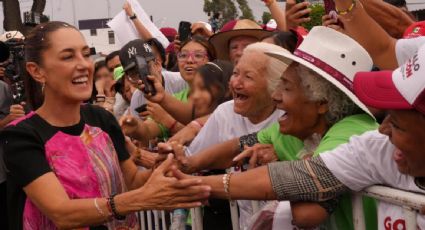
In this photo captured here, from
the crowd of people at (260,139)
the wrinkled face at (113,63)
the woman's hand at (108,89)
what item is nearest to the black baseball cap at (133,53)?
the crowd of people at (260,139)

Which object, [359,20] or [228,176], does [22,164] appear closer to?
[228,176]

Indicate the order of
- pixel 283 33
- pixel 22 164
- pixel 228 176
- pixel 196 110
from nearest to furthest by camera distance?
pixel 228 176 < pixel 22 164 < pixel 283 33 < pixel 196 110

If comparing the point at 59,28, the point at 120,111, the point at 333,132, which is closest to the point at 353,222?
the point at 333,132

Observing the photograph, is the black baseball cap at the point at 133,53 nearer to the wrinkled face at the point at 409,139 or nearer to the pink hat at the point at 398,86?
the pink hat at the point at 398,86

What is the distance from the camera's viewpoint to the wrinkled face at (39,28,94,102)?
285 cm

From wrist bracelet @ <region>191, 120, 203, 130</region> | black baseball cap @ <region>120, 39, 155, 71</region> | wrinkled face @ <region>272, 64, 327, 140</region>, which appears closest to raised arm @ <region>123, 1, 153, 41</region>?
black baseball cap @ <region>120, 39, 155, 71</region>

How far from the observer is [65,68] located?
2.84 meters

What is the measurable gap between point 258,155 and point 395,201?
33.0 inches

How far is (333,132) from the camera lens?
7.86 ft

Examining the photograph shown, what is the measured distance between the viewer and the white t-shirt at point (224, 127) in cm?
337

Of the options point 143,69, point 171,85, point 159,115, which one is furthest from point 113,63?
point 143,69

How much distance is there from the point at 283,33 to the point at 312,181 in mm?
1428

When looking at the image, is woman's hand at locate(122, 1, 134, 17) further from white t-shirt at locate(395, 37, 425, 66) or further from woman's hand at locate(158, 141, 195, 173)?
white t-shirt at locate(395, 37, 425, 66)

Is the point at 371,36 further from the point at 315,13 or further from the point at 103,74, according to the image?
the point at 103,74
